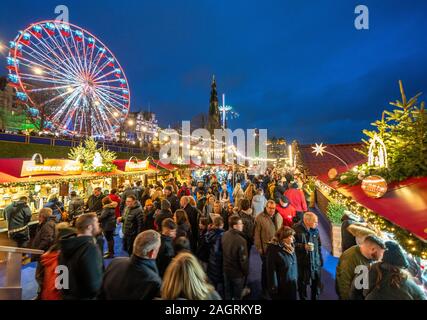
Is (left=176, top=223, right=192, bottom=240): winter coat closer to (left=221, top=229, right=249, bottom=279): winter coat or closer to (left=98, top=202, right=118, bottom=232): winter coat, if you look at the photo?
(left=221, top=229, right=249, bottom=279): winter coat

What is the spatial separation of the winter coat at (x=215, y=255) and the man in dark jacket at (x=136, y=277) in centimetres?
165

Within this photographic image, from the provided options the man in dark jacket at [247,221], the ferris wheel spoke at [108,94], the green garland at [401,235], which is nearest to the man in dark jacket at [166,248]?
the man in dark jacket at [247,221]

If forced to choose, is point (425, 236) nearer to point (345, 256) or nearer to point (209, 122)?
point (345, 256)

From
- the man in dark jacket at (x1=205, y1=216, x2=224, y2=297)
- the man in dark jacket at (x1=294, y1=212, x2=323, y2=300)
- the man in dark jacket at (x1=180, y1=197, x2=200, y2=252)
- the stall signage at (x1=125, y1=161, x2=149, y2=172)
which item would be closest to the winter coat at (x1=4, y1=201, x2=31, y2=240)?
the man in dark jacket at (x1=180, y1=197, x2=200, y2=252)

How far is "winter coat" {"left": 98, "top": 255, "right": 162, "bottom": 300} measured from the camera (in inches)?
77.0

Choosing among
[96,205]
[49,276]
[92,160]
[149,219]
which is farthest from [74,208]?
[92,160]

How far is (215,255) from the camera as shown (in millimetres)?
3650

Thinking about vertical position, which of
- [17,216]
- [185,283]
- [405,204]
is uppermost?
[405,204]

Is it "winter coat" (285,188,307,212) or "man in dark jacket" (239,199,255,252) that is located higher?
"winter coat" (285,188,307,212)

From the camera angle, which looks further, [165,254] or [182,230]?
[182,230]

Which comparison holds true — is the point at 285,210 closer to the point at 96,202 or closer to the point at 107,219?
the point at 107,219

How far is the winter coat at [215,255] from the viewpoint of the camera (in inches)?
143

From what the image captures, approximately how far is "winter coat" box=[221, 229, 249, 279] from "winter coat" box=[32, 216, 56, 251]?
3362 millimetres

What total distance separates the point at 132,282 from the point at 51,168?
8476mm
